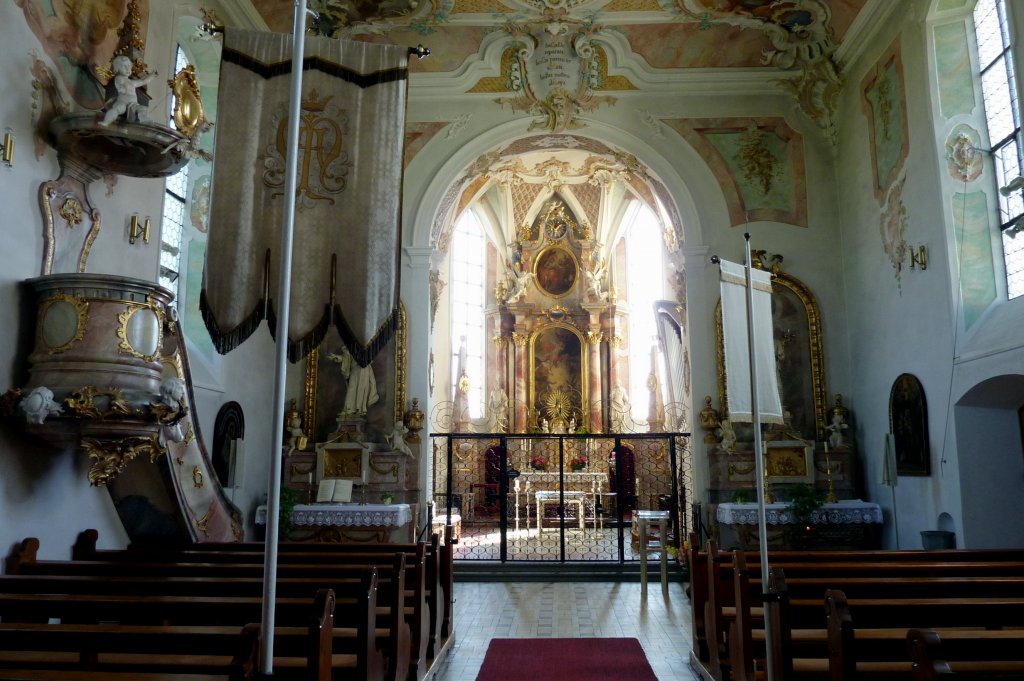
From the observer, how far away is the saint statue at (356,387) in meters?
10.9

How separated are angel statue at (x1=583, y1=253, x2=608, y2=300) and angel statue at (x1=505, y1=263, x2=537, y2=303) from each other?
1.37 meters

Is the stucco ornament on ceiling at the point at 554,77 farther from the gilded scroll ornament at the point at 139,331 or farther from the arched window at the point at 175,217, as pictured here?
the gilded scroll ornament at the point at 139,331

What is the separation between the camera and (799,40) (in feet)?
35.8

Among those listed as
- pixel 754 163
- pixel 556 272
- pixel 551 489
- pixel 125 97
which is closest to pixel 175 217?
pixel 125 97

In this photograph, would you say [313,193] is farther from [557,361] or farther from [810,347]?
[557,361]

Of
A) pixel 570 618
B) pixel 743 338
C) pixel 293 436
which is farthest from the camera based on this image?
pixel 293 436

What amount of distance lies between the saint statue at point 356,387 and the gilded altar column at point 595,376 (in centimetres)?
789

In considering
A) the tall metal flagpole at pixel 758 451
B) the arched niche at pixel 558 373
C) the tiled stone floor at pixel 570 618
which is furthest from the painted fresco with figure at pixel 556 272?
the tall metal flagpole at pixel 758 451

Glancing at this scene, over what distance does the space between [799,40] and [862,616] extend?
923cm

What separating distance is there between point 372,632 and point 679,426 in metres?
10.5

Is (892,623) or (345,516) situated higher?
(345,516)

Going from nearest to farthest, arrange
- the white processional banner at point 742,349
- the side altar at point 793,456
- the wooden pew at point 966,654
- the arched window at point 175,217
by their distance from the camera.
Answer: the wooden pew at point 966,654 → the white processional banner at point 742,349 → the arched window at point 175,217 → the side altar at point 793,456

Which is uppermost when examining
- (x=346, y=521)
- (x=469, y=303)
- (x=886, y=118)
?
(x=886, y=118)

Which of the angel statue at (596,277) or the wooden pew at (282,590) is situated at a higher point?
the angel statue at (596,277)
